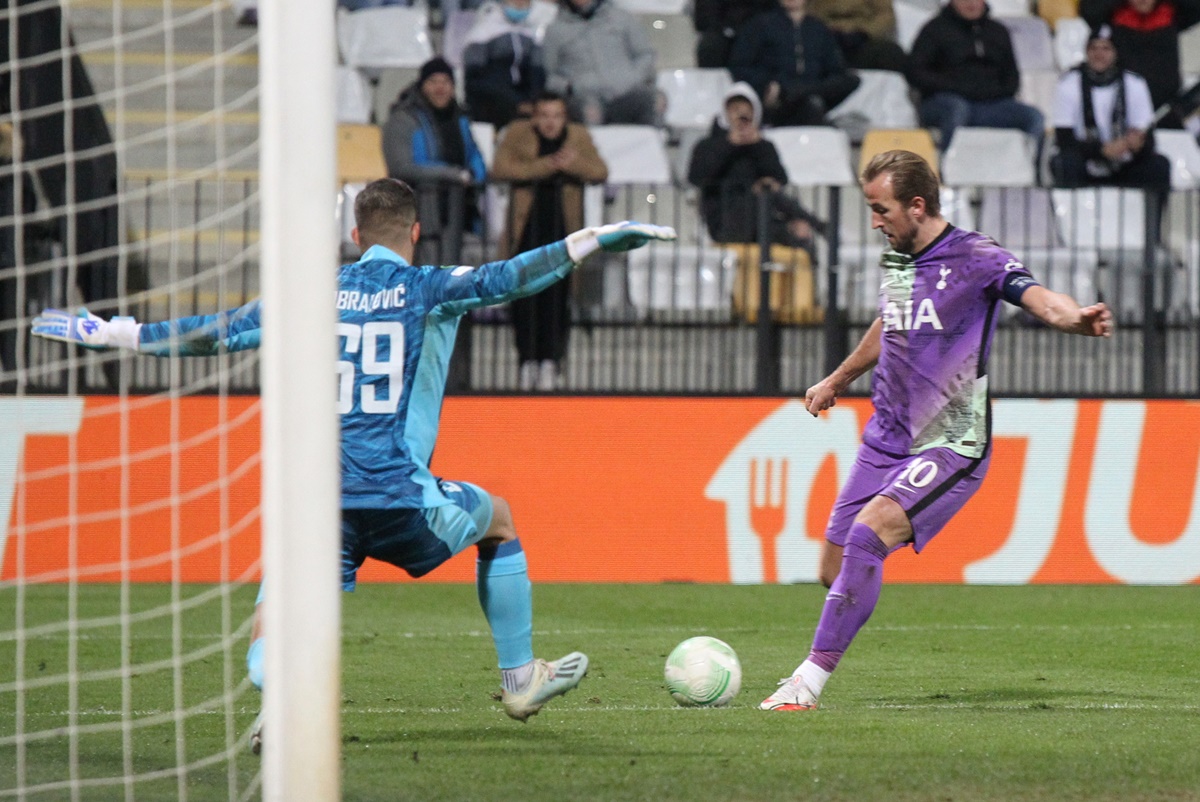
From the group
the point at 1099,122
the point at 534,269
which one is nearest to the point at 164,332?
the point at 534,269

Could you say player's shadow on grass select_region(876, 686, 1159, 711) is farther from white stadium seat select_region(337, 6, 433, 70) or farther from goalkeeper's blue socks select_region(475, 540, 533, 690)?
white stadium seat select_region(337, 6, 433, 70)

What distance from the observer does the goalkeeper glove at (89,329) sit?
17.3 ft

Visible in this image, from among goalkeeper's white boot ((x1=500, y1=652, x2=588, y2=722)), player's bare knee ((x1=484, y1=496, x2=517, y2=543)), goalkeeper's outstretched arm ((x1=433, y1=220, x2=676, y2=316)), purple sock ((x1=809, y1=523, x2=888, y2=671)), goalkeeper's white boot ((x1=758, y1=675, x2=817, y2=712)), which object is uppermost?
goalkeeper's outstretched arm ((x1=433, y1=220, x2=676, y2=316))

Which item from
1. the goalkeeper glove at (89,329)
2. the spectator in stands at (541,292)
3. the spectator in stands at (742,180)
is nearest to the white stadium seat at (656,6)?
the spectator in stands at (742,180)

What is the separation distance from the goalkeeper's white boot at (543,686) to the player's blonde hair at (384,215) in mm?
1425

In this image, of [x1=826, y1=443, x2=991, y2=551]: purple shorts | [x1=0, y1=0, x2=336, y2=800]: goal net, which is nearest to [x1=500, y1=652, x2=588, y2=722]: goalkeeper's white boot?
[x1=826, y1=443, x2=991, y2=551]: purple shorts

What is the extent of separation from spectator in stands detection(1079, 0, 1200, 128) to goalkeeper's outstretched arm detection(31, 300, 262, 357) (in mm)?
10793

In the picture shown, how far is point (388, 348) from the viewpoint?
5.16 m

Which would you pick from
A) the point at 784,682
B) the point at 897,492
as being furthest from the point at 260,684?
the point at 897,492

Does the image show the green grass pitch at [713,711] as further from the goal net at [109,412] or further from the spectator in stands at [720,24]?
the spectator in stands at [720,24]

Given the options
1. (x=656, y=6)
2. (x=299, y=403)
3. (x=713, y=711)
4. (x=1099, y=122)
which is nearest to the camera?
(x=299, y=403)

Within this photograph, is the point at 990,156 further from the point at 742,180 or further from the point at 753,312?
the point at 753,312

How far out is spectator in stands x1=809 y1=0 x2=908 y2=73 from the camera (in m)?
15.0

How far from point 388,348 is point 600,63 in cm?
912
